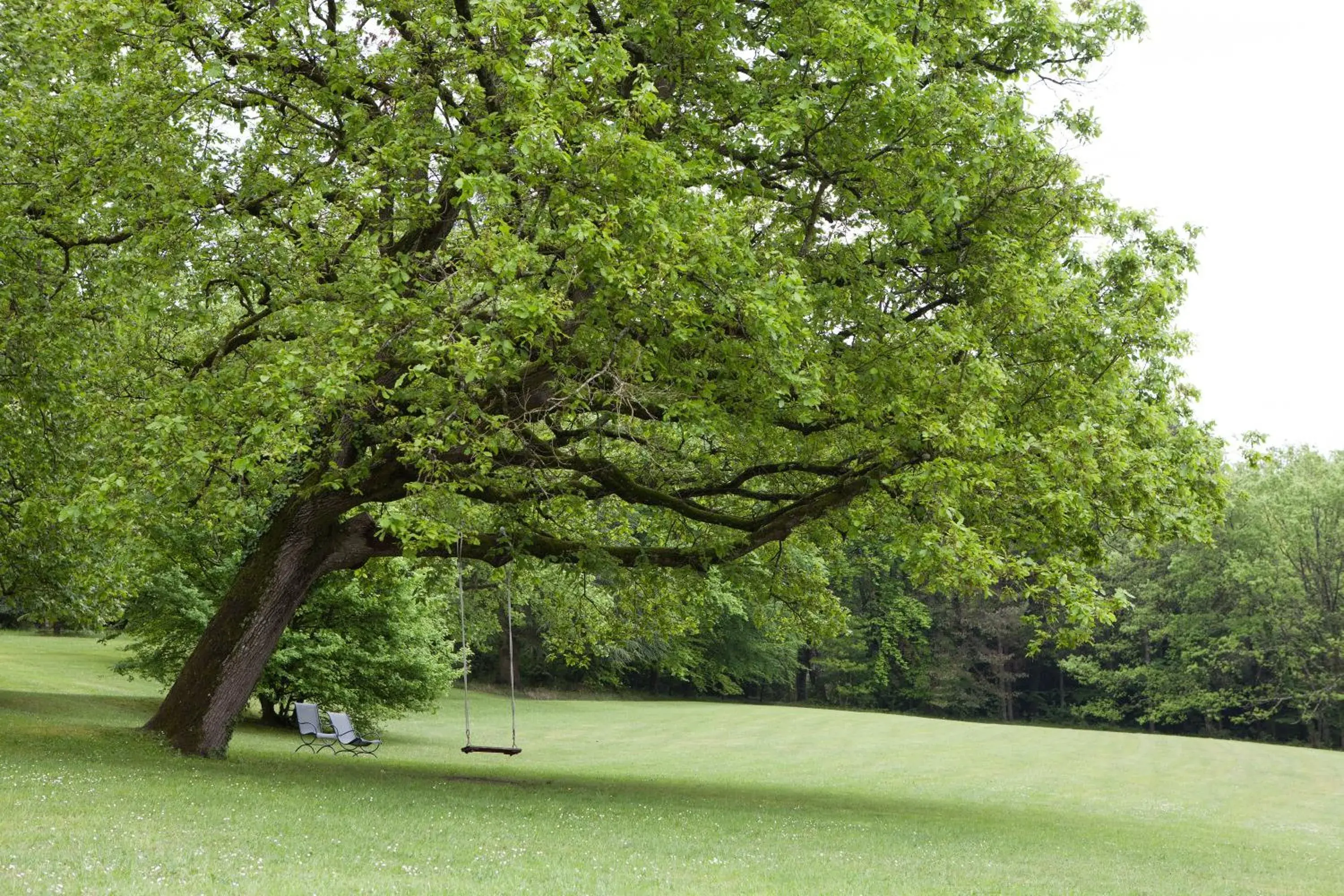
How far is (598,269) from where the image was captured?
39.1 feet

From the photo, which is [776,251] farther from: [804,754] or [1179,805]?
[804,754]

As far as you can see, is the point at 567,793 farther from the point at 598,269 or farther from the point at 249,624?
the point at 598,269

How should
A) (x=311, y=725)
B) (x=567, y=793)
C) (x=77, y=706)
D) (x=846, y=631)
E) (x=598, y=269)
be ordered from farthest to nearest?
(x=77, y=706) → (x=311, y=725) → (x=846, y=631) → (x=567, y=793) → (x=598, y=269)

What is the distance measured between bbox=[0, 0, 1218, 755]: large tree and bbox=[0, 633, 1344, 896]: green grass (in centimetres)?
306

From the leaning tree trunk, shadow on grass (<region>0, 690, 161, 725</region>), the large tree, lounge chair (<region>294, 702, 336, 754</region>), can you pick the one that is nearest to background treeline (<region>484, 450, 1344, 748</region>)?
shadow on grass (<region>0, 690, 161, 725</region>)

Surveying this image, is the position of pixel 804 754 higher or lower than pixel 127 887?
lower

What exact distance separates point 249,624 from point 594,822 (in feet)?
19.4

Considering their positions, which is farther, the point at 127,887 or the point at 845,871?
the point at 845,871

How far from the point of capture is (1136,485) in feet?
41.3

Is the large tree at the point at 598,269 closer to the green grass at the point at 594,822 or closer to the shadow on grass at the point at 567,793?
the shadow on grass at the point at 567,793

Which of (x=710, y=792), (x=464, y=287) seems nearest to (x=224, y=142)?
(x=464, y=287)

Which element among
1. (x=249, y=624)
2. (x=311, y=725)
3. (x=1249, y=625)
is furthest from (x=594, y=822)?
(x=1249, y=625)

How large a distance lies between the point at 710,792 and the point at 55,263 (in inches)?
537

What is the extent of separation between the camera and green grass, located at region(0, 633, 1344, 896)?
8930 mm
